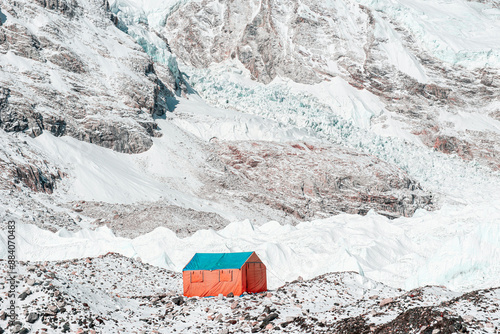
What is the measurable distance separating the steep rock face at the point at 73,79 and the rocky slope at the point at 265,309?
4570cm

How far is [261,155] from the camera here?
242 ft

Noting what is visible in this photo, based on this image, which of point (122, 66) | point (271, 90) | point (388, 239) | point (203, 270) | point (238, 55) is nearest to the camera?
point (203, 270)

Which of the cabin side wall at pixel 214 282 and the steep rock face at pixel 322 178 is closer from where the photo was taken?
the cabin side wall at pixel 214 282

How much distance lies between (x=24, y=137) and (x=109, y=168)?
10242 mm

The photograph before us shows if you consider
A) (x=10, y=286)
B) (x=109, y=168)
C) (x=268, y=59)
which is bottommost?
(x=109, y=168)

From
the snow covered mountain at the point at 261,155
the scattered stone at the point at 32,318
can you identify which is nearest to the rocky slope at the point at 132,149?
the snow covered mountain at the point at 261,155

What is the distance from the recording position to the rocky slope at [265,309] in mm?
12154

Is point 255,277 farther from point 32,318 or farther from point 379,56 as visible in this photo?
point 379,56

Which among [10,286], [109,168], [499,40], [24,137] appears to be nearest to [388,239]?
[10,286]

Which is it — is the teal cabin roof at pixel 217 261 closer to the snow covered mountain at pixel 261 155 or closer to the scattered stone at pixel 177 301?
the snow covered mountain at pixel 261 155

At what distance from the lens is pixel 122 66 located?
79250 millimetres

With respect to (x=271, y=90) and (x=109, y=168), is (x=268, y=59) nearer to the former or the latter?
(x=271, y=90)

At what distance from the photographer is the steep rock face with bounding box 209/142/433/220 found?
7050 centimetres

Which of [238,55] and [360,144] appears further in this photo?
[238,55]
